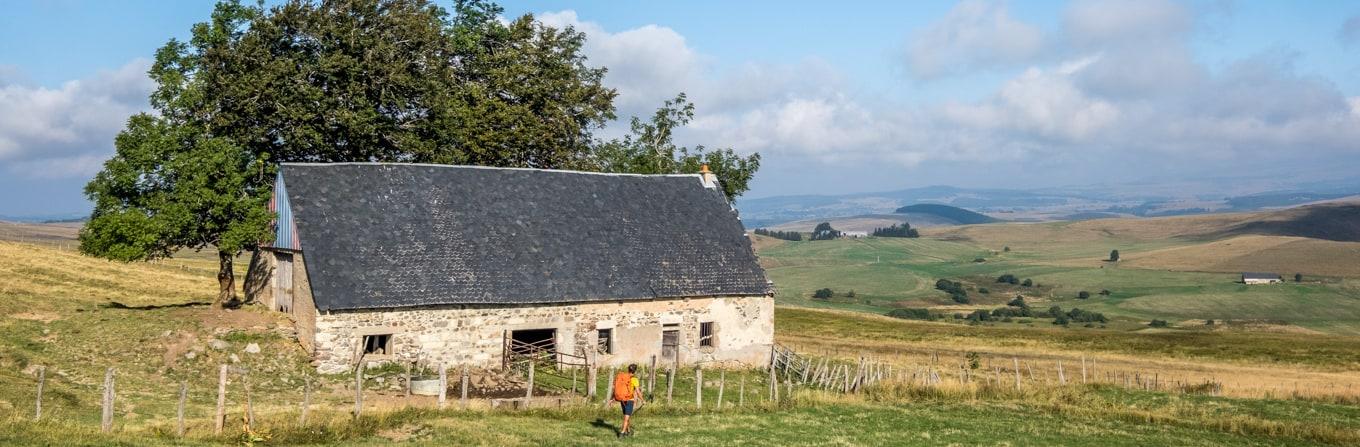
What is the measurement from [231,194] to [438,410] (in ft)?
52.4

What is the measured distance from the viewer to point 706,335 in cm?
3900

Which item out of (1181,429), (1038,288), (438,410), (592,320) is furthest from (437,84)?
(1038,288)

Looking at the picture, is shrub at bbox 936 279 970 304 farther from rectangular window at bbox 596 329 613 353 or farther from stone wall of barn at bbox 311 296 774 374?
rectangular window at bbox 596 329 613 353

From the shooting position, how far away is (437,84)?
1834 inches

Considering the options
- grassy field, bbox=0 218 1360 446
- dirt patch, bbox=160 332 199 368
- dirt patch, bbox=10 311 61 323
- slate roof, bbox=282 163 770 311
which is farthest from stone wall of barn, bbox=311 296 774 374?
dirt patch, bbox=10 311 61 323

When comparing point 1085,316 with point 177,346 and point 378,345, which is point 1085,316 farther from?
point 177,346

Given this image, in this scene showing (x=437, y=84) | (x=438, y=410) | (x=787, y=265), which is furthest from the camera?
(x=787, y=265)

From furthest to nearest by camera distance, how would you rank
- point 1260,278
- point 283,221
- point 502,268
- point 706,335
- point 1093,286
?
point 1093,286
point 1260,278
point 706,335
point 283,221
point 502,268

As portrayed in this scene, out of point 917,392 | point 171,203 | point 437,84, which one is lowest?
point 917,392

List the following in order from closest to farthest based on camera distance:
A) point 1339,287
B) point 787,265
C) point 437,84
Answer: point 437,84, point 1339,287, point 787,265

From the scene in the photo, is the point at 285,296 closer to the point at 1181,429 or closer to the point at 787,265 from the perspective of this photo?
the point at 1181,429

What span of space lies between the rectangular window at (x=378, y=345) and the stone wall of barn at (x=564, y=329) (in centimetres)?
10

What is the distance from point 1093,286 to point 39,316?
12777cm

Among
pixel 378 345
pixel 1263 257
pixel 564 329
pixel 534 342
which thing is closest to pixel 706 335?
pixel 564 329
